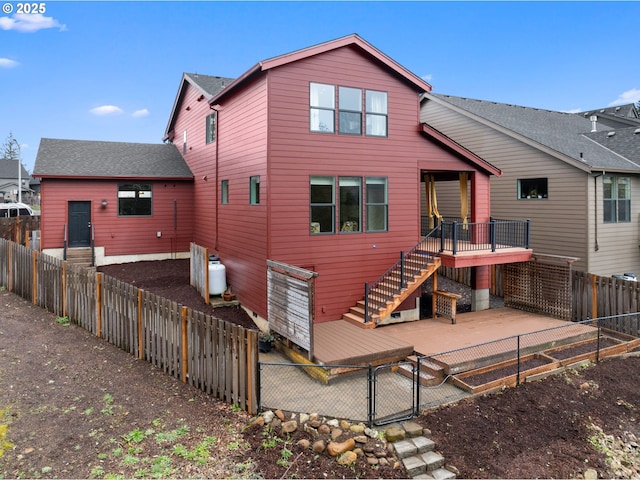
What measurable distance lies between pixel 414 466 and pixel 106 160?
17497 millimetres

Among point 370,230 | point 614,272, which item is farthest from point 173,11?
point 614,272

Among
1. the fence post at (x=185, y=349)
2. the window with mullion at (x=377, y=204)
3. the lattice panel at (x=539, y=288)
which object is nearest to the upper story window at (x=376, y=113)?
the window with mullion at (x=377, y=204)

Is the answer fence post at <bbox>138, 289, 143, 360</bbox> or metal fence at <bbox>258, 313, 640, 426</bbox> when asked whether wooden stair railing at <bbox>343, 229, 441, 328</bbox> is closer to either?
metal fence at <bbox>258, 313, 640, 426</bbox>

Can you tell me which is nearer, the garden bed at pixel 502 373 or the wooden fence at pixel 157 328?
the wooden fence at pixel 157 328

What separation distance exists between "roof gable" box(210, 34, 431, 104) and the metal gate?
747 cm

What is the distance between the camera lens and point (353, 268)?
11602mm

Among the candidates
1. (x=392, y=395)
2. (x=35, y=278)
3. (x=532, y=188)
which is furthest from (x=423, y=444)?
(x=532, y=188)

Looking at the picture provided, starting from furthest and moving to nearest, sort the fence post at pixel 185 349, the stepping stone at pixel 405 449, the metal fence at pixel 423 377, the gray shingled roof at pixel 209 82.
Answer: the gray shingled roof at pixel 209 82
the fence post at pixel 185 349
the metal fence at pixel 423 377
the stepping stone at pixel 405 449

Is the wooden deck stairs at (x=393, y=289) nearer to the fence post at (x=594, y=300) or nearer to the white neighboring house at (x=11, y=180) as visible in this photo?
the fence post at (x=594, y=300)

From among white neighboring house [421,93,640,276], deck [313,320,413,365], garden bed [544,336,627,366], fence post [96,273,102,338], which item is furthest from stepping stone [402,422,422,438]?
white neighboring house [421,93,640,276]

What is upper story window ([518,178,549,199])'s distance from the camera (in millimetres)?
15766

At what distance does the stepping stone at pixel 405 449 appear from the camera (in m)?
5.84

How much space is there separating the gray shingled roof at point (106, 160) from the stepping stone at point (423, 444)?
15177mm

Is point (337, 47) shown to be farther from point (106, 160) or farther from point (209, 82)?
point (106, 160)
